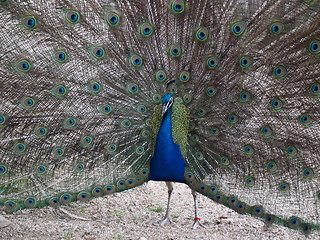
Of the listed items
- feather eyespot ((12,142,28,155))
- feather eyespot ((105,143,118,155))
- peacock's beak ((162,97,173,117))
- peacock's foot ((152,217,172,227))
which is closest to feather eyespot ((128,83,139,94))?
peacock's beak ((162,97,173,117))

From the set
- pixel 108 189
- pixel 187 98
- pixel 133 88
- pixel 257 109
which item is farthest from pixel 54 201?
pixel 257 109

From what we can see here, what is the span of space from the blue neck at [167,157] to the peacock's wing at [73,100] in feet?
0.35

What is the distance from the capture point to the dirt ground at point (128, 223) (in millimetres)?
3945

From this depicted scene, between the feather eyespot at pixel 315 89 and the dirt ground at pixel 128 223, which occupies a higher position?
the feather eyespot at pixel 315 89

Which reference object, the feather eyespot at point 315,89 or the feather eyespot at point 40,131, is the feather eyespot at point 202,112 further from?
the feather eyespot at point 40,131

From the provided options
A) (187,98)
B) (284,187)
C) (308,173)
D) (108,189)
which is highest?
(187,98)

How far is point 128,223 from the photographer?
4.32m

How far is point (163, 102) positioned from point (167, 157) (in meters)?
0.52

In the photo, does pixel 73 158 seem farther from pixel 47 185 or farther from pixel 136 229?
pixel 136 229

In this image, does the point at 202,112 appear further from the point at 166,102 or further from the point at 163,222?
Answer: the point at 163,222

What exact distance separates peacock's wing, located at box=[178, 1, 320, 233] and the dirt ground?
0.61 metres

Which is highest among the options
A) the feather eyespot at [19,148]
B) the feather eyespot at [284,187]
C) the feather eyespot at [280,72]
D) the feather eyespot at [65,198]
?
the feather eyespot at [280,72]

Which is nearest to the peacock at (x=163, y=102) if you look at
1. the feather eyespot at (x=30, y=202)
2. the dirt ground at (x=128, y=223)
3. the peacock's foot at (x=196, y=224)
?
the feather eyespot at (x=30, y=202)

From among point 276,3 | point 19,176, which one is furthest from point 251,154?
point 19,176
